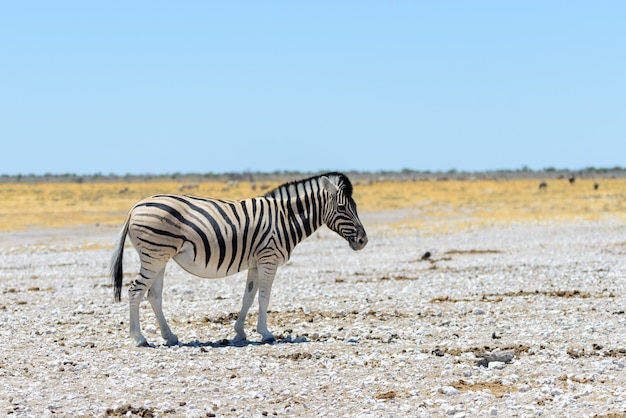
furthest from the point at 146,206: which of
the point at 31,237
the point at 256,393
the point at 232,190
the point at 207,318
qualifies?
the point at 232,190

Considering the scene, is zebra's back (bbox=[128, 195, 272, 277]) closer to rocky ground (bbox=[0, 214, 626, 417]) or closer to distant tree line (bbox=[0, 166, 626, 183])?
rocky ground (bbox=[0, 214, 626, 417])

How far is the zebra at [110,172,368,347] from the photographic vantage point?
13.0 meters

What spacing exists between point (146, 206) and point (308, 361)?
11.1ft

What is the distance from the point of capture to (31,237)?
39469mm

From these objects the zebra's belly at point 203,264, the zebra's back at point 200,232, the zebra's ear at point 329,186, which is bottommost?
the zebra's belly at point 203,264

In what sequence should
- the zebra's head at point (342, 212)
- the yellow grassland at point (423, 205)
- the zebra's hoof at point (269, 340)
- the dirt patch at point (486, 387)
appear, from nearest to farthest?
the dirt patch at point (486, 387), the zebra's hoof at point (269, 340), the zebra's head at point (342, 212), the yellow grassland at point (423, 205)

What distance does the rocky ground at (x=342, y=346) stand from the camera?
9.58 m

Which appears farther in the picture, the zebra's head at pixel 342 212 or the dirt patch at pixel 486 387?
the zebra's head at pixel 342 212

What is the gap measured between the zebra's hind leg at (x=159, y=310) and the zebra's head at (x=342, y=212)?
8.98ft

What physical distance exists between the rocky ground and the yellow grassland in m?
20.3

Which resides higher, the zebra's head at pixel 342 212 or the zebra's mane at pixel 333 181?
the zebra's mane at pixel 333 181

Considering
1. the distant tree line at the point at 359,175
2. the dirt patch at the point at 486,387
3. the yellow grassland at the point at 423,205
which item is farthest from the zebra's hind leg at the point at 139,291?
the distant tree line at the point at 359,175

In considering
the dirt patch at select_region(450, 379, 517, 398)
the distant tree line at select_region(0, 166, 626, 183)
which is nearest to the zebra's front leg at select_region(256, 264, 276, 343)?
the dirt patch at select_region(450, 379, 517, 398)

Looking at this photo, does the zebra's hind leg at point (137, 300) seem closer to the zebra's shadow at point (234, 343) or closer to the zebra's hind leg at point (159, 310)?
the zebra's hind leg at point (159, 310)
